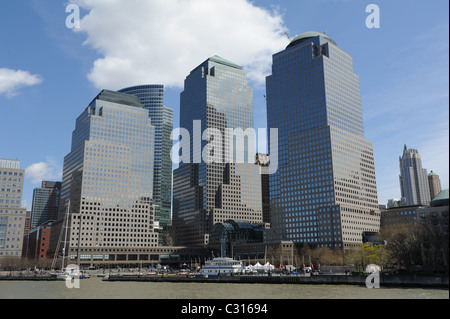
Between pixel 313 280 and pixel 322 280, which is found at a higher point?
pixel 322 280

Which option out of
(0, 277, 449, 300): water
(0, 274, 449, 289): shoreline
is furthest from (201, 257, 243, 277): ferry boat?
(0, 277, 449, 300): water

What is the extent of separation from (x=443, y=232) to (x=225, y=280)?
78833mm

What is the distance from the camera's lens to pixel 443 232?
222 ft

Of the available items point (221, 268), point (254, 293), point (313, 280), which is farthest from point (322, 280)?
point (221, 268)

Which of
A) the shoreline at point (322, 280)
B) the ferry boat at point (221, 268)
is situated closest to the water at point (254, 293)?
the shoreline at point (322, 280)

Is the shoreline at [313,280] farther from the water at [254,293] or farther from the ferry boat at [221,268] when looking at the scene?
the ferry boat at [221,268]

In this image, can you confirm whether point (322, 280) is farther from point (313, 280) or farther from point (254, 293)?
point (254, 293)

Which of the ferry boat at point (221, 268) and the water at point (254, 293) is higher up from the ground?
the ferry boat at point (221, 268)

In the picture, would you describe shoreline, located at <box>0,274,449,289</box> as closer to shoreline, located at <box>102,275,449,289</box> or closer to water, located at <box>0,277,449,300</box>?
shoreline, located at <box>102,275,449,289</box>

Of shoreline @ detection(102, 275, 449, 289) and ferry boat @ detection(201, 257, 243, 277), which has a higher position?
ferry boat @ detection(201, 257, 243, 277)

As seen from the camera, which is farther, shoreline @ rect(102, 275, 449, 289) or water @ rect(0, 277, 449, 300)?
shoreline @ rect(102, 275, 449, 289)
